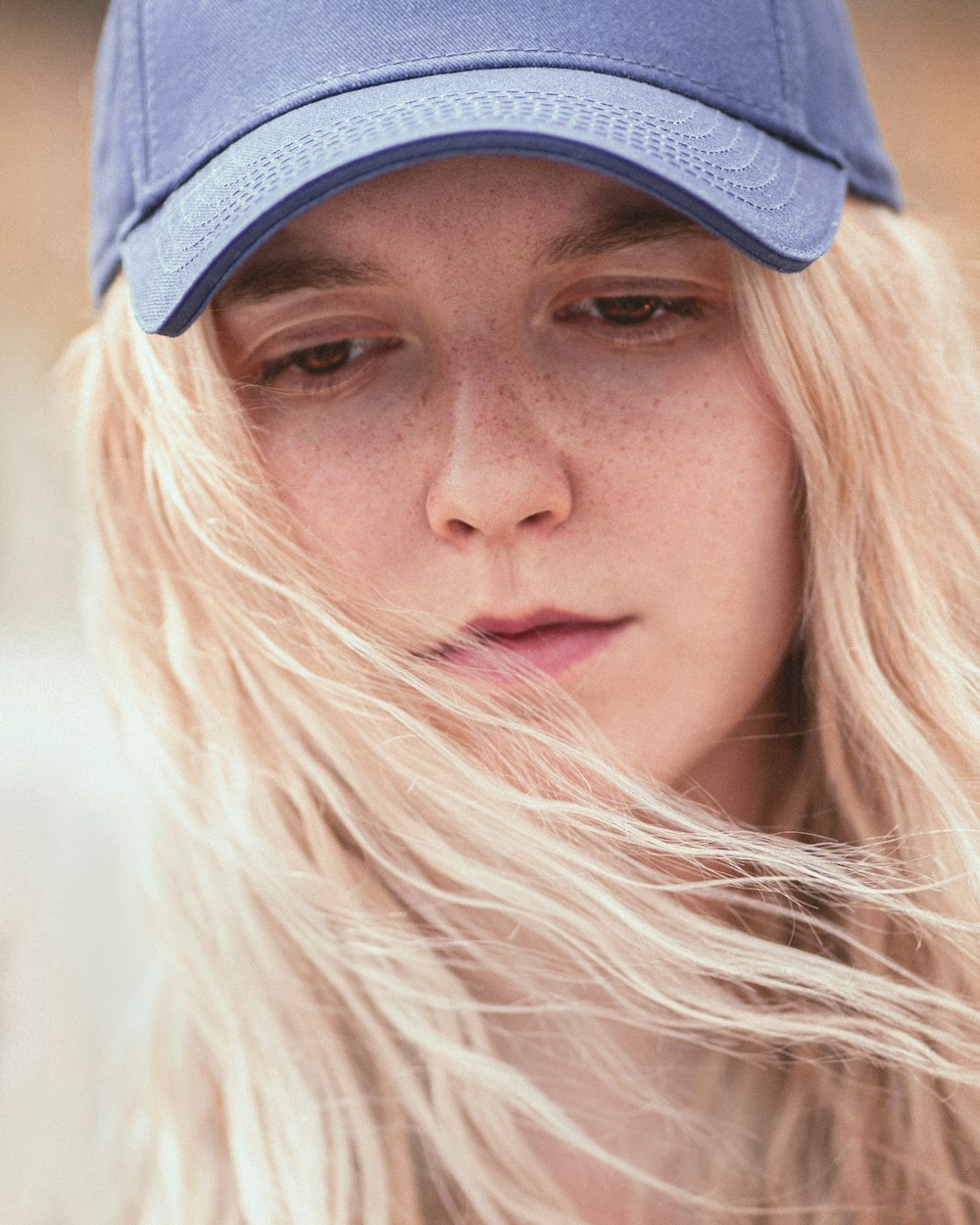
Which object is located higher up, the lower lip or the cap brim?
the cap brim

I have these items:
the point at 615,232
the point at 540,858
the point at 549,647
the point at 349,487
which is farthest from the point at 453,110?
the point at 540,858

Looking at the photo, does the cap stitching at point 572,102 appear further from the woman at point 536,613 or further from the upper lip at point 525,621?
the upper lip at point 525,621

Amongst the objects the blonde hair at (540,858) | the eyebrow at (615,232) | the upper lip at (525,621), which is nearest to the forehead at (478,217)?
the eyebrow at (615,232)

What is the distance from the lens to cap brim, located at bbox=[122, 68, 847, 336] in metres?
0.70

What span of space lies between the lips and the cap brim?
284mm

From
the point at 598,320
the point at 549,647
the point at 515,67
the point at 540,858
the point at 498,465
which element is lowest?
the point at 540,858

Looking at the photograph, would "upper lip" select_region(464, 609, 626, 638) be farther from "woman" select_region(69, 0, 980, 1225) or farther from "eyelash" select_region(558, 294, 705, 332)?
"eyelash" select_region(558, 294, 705, 332)

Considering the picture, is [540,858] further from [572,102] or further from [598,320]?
[572,102]

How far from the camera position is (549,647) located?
2.80ft

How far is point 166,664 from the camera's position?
3.30 ft

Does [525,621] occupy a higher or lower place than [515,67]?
lower

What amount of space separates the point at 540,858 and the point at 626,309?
16.5 inches

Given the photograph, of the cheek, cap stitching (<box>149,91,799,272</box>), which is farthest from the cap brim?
the cheek

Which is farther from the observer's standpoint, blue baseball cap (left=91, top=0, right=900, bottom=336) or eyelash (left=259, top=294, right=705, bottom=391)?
eyelash (left=259, top=294, right=705, bottom=391)
